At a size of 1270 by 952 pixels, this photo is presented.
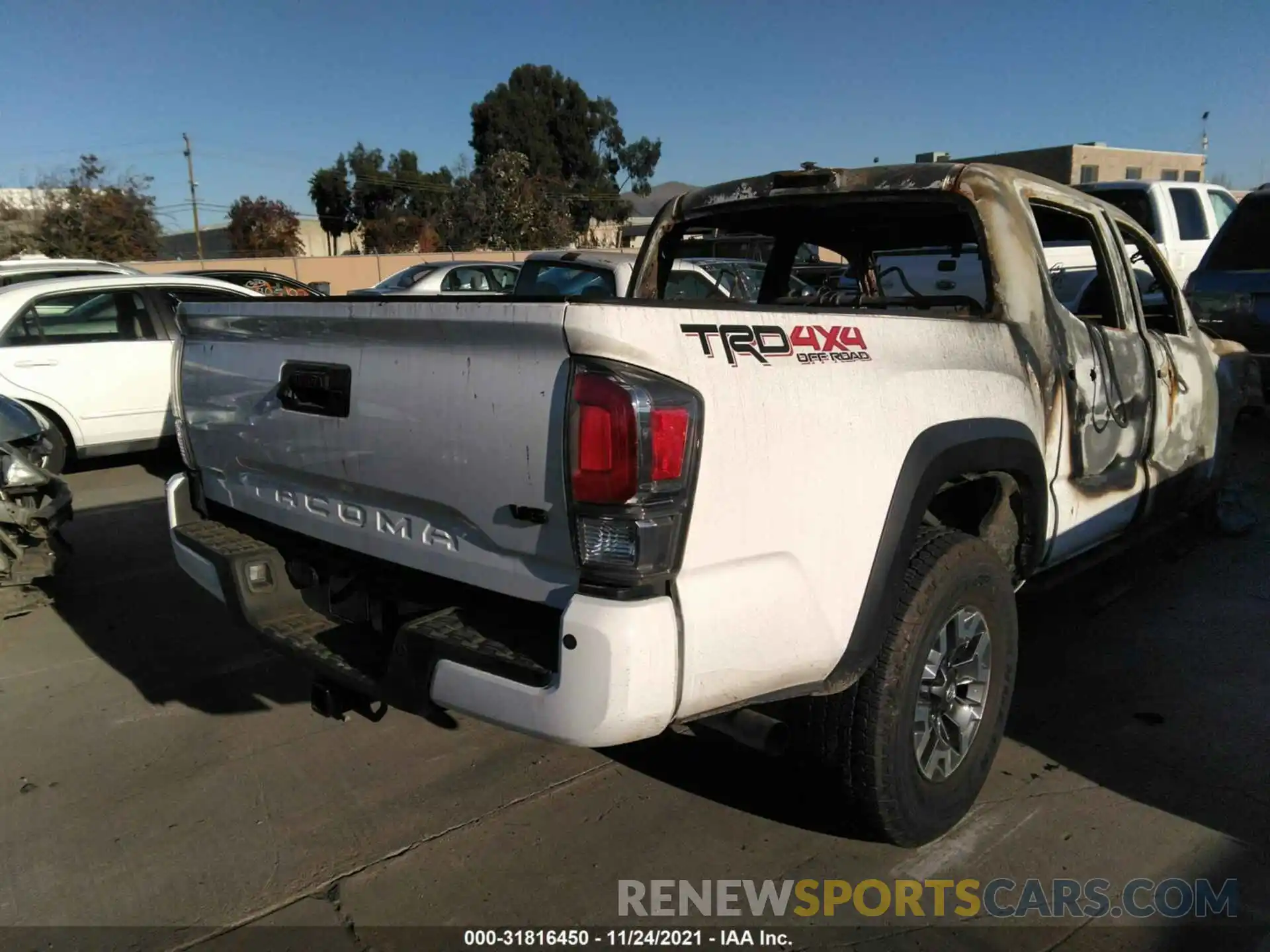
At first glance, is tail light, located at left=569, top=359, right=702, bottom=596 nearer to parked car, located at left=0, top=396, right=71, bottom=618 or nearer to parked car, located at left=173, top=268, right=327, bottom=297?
parked car, located at left=0, top=396, right=71, bottom=618

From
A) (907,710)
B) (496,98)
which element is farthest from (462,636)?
(496,98)

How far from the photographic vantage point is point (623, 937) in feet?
8.93

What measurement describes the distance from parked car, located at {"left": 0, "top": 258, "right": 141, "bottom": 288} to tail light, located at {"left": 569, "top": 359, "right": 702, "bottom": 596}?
9.44 metres

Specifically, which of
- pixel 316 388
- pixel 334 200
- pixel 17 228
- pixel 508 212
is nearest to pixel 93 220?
pixel 17 228

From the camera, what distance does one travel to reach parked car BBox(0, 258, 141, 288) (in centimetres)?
1043

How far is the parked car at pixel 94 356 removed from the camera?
7938mm

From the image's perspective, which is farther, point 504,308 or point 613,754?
point 613,754

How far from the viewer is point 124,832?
3.23 meters

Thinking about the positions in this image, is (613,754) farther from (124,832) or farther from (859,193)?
(859,193)

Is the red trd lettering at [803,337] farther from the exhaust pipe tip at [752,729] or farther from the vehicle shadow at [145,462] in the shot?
the vehicle shadow at [145,462]

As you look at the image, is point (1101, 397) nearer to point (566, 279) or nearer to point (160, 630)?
point (160, 630)

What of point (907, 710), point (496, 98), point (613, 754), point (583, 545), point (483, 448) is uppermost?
point (496, 98)

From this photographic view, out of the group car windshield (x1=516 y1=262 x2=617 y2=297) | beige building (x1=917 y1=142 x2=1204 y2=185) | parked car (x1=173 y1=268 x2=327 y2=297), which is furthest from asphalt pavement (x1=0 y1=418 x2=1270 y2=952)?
beige building (x1=917 y1=142 x2=1204 y2=185)

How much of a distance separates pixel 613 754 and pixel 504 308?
2.03m
